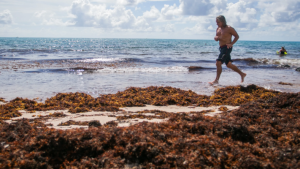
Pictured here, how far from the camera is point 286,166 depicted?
2070mm

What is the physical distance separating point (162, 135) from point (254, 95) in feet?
15.5

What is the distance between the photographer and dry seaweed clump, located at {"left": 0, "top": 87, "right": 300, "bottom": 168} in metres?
2.15

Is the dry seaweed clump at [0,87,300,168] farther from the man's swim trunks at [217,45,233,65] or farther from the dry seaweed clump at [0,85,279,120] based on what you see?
the man's swim trunks at [217,45,233,65]

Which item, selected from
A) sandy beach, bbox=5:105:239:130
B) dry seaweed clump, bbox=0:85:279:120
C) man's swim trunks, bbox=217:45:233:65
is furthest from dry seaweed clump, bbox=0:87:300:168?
man's swim trunks, bbox=217:45:233:65

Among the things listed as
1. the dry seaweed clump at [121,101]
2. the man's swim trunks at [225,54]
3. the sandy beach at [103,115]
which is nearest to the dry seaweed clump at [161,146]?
the sandy beach at [103,115]

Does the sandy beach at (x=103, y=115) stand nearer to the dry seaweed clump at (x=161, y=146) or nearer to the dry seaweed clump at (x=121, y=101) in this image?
the dry seaweed clump at (x=121, y=101)

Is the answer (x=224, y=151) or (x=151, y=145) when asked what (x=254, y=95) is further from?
(x=151, y=145)

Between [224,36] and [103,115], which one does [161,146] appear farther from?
[224,36]

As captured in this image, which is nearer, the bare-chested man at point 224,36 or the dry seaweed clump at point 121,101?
the dry seaweed clump at point 121,101

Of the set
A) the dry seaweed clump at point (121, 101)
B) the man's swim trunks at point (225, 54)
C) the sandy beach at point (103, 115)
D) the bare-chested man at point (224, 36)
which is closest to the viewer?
the sandy beach at point (103, 115)

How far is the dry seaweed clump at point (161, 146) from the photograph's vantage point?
7.04ft

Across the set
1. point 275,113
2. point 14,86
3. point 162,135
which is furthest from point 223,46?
point 14,86

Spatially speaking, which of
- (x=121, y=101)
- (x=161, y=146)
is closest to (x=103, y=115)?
(x=121, y=101)

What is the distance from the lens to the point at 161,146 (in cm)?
236
